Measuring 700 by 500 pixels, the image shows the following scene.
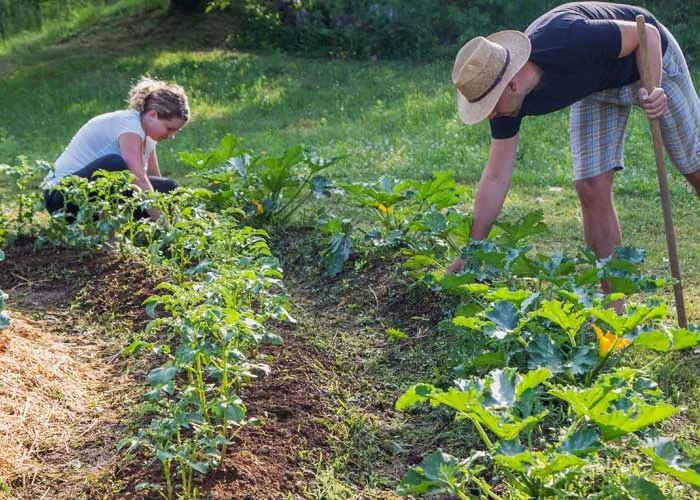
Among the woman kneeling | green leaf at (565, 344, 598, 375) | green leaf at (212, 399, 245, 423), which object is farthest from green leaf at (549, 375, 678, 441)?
the woman kneeling

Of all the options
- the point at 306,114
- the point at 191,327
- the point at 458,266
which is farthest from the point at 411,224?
the point at 306,114

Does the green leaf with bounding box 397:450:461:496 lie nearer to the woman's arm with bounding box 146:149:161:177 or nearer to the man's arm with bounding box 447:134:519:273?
the man's arm with bounding box 447:134:519:273

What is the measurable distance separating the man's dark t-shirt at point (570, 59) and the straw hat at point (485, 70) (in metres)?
0.09

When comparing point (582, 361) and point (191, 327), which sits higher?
point (191, 327)

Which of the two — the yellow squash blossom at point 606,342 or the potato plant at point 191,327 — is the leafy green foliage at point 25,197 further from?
the yellow squash blossom at point 606,342

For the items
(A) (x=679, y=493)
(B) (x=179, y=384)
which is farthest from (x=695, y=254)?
(B) (x=179, y=384)

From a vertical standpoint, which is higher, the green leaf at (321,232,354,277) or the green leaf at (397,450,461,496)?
the green leaf at (397,450,461,496)

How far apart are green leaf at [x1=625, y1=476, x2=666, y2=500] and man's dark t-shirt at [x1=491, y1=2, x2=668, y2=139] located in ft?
5.71

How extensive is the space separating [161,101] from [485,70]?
7.66 ft

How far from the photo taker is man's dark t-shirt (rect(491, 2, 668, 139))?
366cm

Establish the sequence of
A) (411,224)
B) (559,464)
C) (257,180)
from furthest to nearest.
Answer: (257,180) < (411,224) < (559,464)

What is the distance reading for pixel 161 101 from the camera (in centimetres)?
528

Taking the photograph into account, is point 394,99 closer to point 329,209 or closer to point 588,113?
point 329,209

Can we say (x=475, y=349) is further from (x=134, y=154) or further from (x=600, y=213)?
(x=134, y=154)
